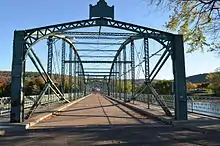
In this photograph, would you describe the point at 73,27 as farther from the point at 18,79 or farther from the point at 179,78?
the point at 179,78

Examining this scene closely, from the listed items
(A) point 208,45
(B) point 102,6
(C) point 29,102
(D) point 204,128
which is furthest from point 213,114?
(C) point 29,102

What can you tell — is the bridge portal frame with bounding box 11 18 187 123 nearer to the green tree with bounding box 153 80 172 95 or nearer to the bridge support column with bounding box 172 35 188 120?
the bridge support column with bounding box 172 35 188 120

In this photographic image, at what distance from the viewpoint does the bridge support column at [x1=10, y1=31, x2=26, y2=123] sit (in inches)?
650

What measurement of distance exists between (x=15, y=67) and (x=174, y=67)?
9142 mm

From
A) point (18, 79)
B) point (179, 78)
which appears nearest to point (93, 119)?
point (18, 79)

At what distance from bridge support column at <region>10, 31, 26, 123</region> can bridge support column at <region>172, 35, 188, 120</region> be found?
8.65 metres

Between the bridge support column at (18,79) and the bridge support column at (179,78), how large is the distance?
865 cm

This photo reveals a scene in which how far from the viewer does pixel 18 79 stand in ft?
55.8

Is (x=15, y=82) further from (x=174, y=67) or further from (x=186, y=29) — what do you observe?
(x=186, y=29)

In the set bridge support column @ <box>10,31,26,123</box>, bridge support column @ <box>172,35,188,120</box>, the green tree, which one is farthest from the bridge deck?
the green tree

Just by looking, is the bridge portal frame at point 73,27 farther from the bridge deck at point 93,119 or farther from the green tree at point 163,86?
the green tree at point 163,86

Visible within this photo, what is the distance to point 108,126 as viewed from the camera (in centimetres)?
1532

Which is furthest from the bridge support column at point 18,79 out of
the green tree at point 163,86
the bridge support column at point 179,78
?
the green tree at point 163,86

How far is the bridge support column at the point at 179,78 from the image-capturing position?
17.3 meters
